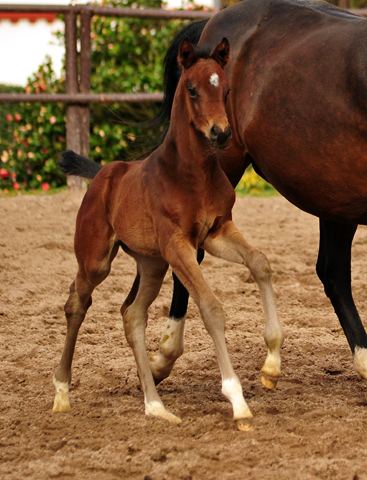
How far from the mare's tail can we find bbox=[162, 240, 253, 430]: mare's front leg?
3.24 ft

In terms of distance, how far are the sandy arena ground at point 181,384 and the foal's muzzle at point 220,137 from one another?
44.0 inches

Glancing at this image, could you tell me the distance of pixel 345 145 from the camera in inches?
120

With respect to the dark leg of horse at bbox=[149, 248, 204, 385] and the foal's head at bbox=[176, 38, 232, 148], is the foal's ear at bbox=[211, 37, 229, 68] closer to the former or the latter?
the foal's head at bbox=[176, 38, 232, 148]

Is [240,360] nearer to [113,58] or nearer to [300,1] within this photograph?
[300,1]

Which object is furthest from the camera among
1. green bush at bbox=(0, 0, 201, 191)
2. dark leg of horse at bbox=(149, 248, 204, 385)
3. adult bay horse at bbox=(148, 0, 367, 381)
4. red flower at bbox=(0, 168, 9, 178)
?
red flower at bbox=(0, 168, 9, 178)

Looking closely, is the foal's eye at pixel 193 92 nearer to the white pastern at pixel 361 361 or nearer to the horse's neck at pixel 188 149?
the horse's neck at pixel 188 149

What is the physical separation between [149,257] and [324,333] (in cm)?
157

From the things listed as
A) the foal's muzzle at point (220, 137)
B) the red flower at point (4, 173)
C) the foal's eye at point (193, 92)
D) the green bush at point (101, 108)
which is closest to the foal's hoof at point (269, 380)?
the foal's muzzle at point (220, 137)

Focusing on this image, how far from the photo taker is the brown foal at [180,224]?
2.67 meters

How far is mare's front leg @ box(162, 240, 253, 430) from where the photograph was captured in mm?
2594

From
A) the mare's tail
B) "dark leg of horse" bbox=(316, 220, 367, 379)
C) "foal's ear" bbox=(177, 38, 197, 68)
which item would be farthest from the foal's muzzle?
"dark leg of horse" bbox=(316, 220, 367, 379)

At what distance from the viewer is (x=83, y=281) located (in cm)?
332

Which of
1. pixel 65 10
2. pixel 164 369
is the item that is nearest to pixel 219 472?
pixel 164 369

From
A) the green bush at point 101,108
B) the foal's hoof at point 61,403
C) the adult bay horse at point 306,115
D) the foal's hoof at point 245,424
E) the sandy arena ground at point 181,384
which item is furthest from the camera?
the green bush at point 101,108
